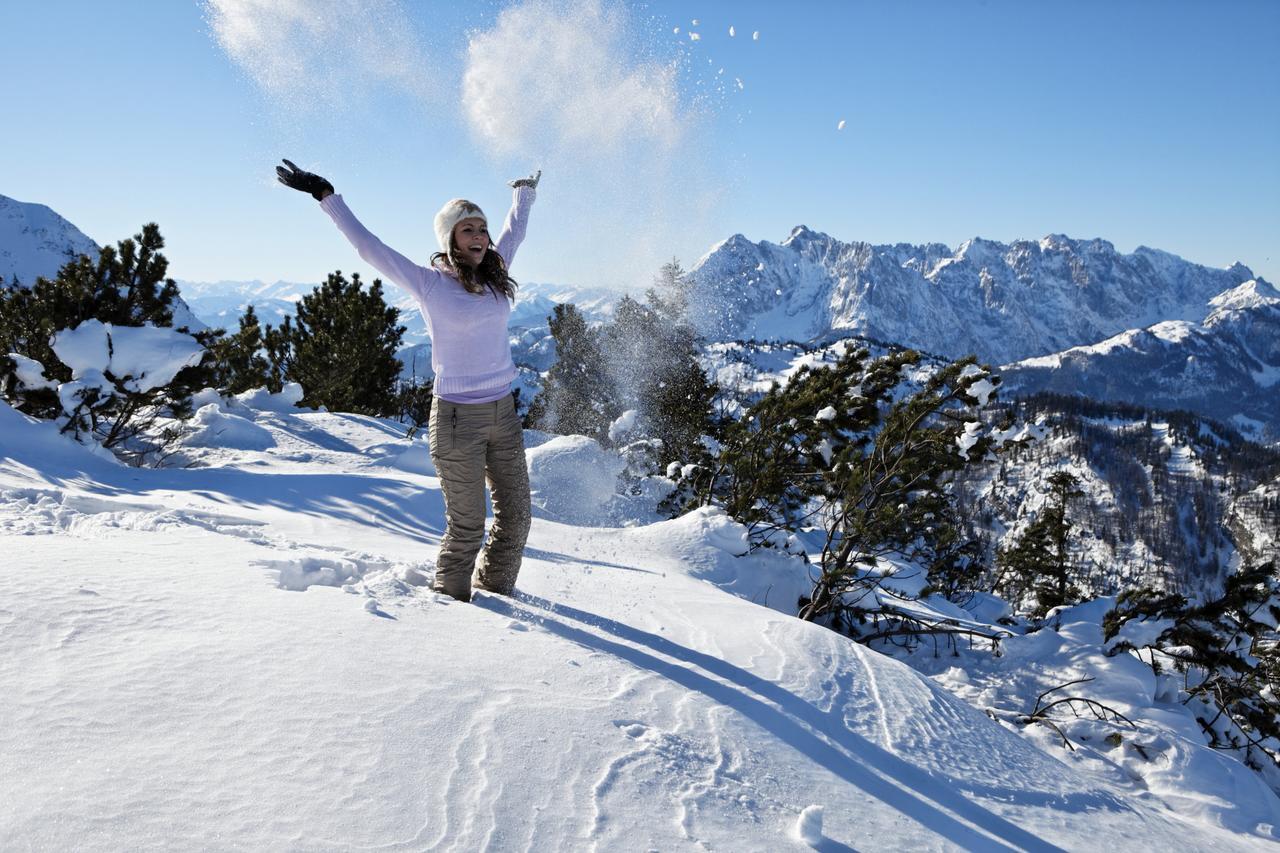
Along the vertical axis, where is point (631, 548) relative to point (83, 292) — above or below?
below

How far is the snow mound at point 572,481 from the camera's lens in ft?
27.6

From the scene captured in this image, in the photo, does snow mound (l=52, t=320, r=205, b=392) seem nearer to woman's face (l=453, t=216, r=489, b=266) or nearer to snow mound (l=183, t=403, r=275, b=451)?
snow mound (l=183, t=403, r=275, b=451)

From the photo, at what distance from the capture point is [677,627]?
3.56 m

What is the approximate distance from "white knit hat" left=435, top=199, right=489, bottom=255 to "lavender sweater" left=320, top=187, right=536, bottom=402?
0.16 metres

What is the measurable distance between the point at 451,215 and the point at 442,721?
2297mm

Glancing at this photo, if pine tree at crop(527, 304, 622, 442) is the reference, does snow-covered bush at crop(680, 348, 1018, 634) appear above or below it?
below

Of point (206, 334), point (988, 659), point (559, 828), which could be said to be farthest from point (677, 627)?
point (206, 334)

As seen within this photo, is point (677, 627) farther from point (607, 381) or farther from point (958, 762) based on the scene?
point (607, 381)

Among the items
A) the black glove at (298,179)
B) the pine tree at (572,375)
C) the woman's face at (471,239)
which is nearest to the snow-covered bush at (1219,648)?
the woman's face at (471,239)

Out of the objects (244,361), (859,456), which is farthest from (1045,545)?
(244,361)

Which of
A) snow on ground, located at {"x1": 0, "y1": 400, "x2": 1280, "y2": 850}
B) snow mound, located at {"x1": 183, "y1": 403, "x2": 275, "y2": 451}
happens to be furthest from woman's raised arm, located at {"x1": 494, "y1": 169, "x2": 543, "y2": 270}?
snow mound, located at {"x1": 183, "y1": 403, "x2": 275, "y2": 451}

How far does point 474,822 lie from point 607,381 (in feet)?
77.7

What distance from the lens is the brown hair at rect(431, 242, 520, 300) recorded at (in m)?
3.15

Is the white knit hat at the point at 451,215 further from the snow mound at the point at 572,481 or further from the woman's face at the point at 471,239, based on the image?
the snow mound at the point at 572,481
